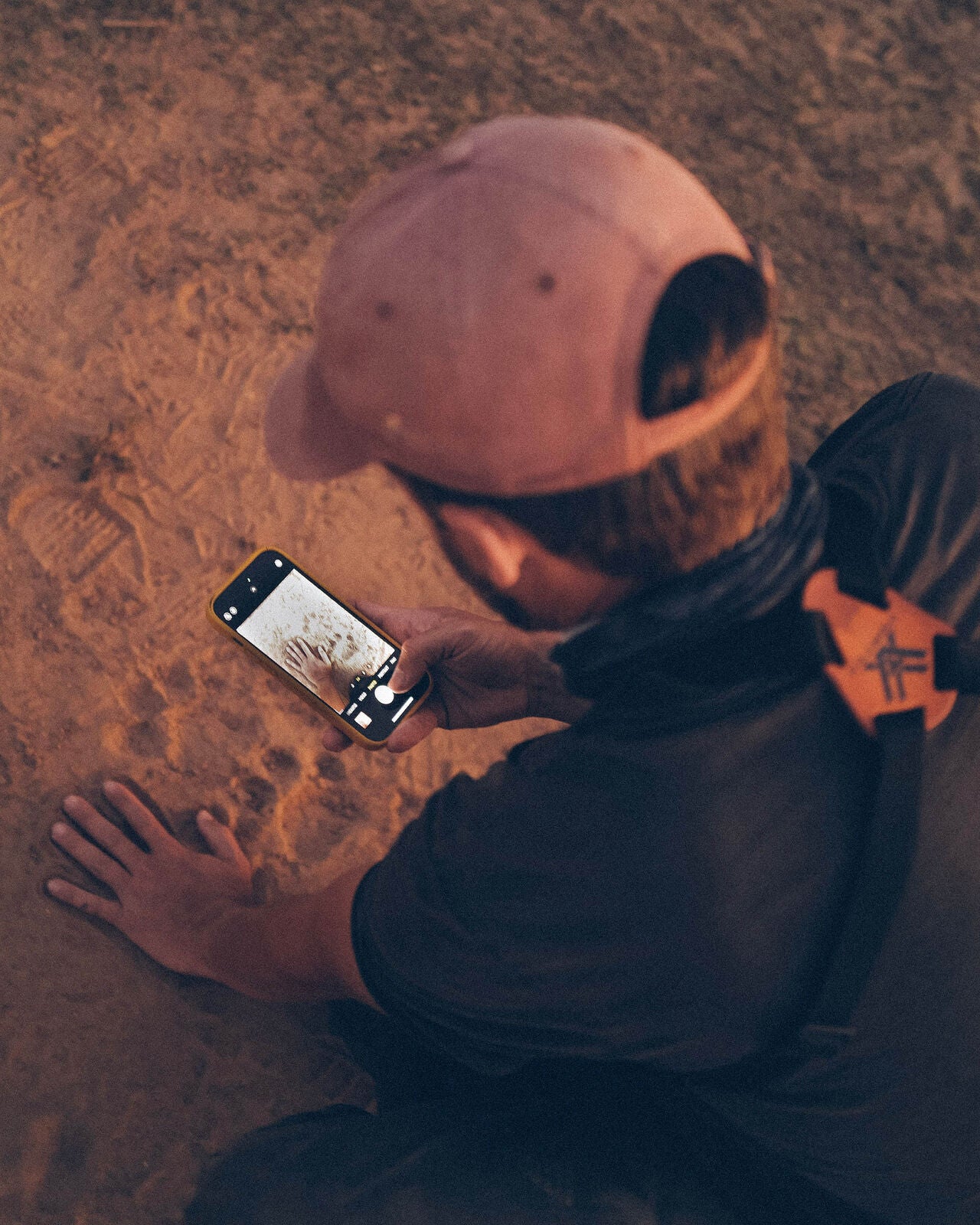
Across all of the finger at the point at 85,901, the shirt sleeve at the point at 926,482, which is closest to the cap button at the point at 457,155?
the shirt sleeve at the point at 926,482

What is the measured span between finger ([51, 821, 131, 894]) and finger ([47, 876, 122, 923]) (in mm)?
35

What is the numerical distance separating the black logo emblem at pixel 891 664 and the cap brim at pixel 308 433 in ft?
2.10

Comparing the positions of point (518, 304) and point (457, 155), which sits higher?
point (457, 155)

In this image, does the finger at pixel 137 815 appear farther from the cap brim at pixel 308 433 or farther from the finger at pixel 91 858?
the cap brim at pixel 308 433

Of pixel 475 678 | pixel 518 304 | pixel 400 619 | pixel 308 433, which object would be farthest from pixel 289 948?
pixel 518 304

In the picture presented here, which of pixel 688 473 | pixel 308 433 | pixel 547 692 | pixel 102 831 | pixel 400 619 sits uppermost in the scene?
pixel 308 433

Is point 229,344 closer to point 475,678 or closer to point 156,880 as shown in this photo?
point 475,678

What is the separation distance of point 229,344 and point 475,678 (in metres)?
1.11

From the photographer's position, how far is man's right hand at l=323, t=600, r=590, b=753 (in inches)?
72.2

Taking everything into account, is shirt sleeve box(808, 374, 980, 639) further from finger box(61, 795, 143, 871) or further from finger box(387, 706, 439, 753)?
finger box(61, 795, 143, 871)

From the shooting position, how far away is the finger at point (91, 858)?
1946 millimetres

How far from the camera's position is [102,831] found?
1979 millimetres

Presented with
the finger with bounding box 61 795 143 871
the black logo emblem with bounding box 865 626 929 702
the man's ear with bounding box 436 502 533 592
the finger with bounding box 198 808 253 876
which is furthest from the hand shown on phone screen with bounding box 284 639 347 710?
the black logo emblem with bounding box 865 626 929 702

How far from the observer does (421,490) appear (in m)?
1.07
